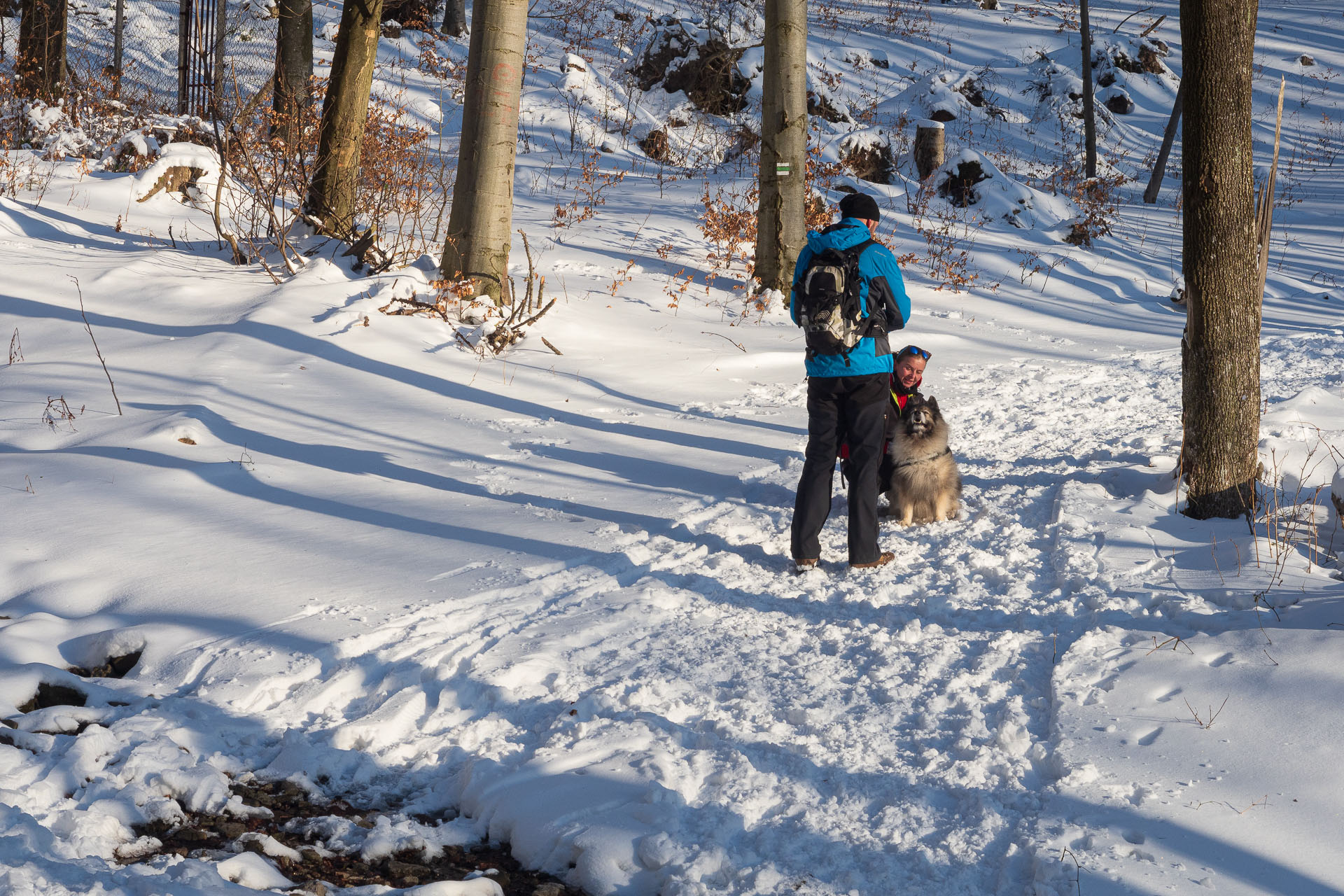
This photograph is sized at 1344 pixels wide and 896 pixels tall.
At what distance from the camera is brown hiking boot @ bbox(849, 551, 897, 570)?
579 centimetres

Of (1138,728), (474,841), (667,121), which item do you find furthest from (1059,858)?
(667,121)

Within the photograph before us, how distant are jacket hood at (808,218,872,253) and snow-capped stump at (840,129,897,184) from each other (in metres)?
13.8

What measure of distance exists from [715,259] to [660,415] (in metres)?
5.64

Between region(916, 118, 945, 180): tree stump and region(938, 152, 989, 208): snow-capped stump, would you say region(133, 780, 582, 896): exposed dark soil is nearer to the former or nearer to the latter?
region(938, 152, 989, 208): snow-capped stump

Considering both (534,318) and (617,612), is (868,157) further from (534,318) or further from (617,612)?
(617,612)

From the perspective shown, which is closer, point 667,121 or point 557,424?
point 557,424

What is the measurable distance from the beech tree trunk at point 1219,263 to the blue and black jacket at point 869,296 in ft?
6.44

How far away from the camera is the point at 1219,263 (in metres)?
5.93

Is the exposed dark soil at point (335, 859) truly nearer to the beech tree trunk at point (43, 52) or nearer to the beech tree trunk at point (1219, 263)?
the beech tree trunk at point (1219, 263)

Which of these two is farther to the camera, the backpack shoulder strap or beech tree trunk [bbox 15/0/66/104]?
beech tree trunk [bbox 15/0/66/104]

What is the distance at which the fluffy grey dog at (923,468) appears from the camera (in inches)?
251

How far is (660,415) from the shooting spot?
28.7 ft

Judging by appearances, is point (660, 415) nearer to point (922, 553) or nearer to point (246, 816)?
point (922, 553)

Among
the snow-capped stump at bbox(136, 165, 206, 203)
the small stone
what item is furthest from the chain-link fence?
the small stone
